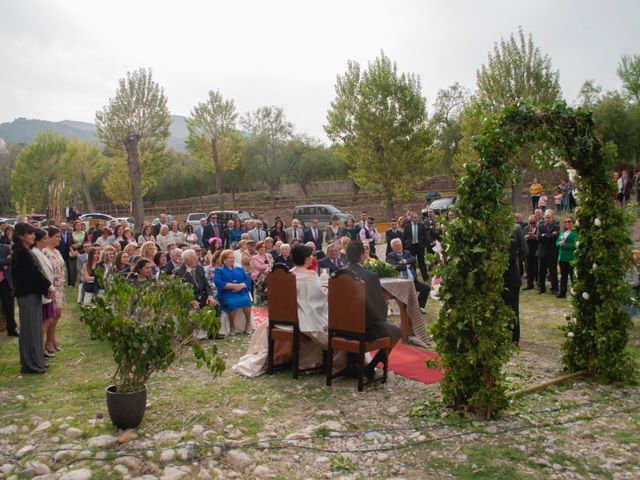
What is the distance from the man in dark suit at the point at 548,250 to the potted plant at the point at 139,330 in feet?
30.9

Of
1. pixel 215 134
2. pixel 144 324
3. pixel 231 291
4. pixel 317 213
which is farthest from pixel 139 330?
pixel 215 134

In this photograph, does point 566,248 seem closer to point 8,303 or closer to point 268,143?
point 8,303

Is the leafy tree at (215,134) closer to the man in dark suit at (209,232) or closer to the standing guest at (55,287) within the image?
the man in dark suit at (209,232)

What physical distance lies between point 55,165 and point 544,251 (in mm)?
50410

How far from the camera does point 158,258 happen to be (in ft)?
34.3

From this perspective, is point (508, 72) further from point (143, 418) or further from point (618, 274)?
point (143, 418)

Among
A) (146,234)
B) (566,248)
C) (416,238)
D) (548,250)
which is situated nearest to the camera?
(566,248)

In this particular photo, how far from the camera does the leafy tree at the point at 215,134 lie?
1612 inches

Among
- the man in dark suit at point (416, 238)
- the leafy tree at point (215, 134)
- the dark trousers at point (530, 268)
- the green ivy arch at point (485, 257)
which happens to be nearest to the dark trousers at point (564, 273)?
the dark trousers at point (530, 268)

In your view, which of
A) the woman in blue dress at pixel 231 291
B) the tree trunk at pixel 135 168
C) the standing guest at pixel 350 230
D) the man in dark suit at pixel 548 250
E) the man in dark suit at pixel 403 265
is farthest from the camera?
the tree trunk at pixel 135 168

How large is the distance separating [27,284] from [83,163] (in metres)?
48.7

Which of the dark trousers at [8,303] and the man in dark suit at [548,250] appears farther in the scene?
the man in dark suit at [548,250]

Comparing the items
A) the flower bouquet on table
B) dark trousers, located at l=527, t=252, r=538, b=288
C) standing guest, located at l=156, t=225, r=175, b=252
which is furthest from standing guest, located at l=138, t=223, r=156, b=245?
dark trousers, located at l=527, t=252, r=538, b=288

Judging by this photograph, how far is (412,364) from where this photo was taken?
7.46m
